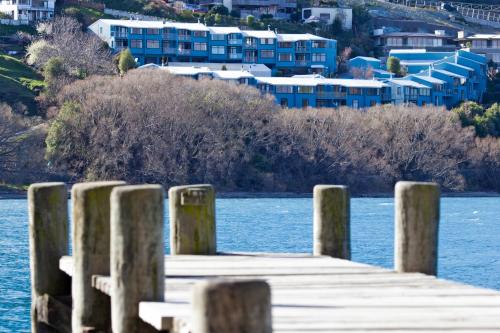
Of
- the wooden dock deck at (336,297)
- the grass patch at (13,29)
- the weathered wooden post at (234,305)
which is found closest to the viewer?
the weathered wooden post at (234,305)

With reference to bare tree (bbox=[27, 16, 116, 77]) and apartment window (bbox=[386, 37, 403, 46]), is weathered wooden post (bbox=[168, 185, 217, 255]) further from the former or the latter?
apartment window (bbox=[386, 37, 403, 46])

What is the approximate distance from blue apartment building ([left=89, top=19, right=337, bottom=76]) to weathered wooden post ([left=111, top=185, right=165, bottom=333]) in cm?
13088

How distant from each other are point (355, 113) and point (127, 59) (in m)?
21.8

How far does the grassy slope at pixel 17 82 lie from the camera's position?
11653 cm

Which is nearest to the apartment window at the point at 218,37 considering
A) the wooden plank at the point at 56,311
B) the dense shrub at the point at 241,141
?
the dense shrub at the point at 241,141

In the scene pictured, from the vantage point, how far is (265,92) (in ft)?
433

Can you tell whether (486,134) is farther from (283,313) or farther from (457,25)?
(283,313)

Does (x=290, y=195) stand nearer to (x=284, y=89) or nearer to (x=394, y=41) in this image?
(x=284, y=89)

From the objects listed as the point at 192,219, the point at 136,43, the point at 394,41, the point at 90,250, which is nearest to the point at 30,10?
the point at 136,43

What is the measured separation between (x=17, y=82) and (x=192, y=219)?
10692 centimetres

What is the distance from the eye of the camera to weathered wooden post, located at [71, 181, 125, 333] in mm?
14523

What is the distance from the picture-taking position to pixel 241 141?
11131cm

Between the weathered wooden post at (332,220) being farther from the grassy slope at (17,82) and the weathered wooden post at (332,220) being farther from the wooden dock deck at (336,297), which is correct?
the grassy slope at (17,82)

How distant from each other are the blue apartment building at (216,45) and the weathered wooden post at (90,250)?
5077 inches
